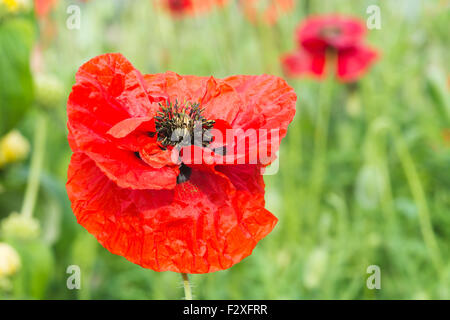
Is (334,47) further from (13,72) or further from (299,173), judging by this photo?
(13,72)

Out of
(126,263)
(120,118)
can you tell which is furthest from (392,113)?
(120,118)

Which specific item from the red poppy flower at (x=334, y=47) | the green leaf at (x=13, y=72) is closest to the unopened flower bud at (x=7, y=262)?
the green leaf at (x=13, y=72)

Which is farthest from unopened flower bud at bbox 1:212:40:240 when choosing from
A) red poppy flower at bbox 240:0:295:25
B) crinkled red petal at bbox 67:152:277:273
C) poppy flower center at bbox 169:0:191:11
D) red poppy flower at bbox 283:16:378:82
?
poppy flower center at bbox 169:0:191:11

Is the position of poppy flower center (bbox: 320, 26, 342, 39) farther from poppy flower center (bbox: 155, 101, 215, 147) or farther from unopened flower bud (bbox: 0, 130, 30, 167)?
poppy flower center (bbox: 155, 101, 215, 147)

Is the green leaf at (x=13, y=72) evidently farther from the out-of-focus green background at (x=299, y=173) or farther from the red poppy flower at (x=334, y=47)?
the red poppy flower at (x=334, y=47)

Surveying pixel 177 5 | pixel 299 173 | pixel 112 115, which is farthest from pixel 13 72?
pixel 177 5
